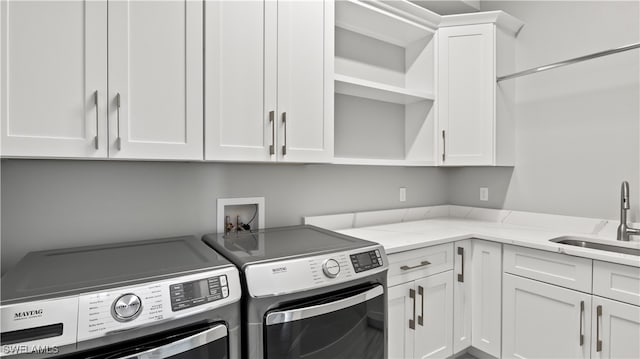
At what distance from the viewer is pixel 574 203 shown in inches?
89.4

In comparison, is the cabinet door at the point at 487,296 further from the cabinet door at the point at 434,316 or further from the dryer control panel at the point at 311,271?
the dryer control panel at the point at 311,271

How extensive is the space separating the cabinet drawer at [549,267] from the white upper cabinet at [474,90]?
0.74 metres

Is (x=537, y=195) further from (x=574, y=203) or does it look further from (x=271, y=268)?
(x=271, y=268)

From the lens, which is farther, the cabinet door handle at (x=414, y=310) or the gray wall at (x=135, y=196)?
the cabinet door handle at (x=414, y=310)

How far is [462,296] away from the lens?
2096mm

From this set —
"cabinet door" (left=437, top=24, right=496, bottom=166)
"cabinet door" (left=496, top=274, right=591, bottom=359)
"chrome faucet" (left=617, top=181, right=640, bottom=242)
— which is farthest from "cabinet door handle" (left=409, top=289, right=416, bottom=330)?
"chrome faucet" (left=617, top=181, right=640, bottom=242)

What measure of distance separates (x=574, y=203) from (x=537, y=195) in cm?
23

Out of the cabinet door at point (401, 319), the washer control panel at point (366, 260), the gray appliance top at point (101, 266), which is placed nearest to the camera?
the gray appliance top at point (101, 266)

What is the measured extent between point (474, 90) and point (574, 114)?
65cm

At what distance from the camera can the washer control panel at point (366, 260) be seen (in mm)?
1407

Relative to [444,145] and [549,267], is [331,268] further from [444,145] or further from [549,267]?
[444,145]

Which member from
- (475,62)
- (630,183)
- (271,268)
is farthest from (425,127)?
(271,268)

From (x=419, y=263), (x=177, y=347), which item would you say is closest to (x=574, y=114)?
(x=419, y=263)

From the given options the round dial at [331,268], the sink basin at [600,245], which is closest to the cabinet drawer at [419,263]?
the round dial at [331,268]
